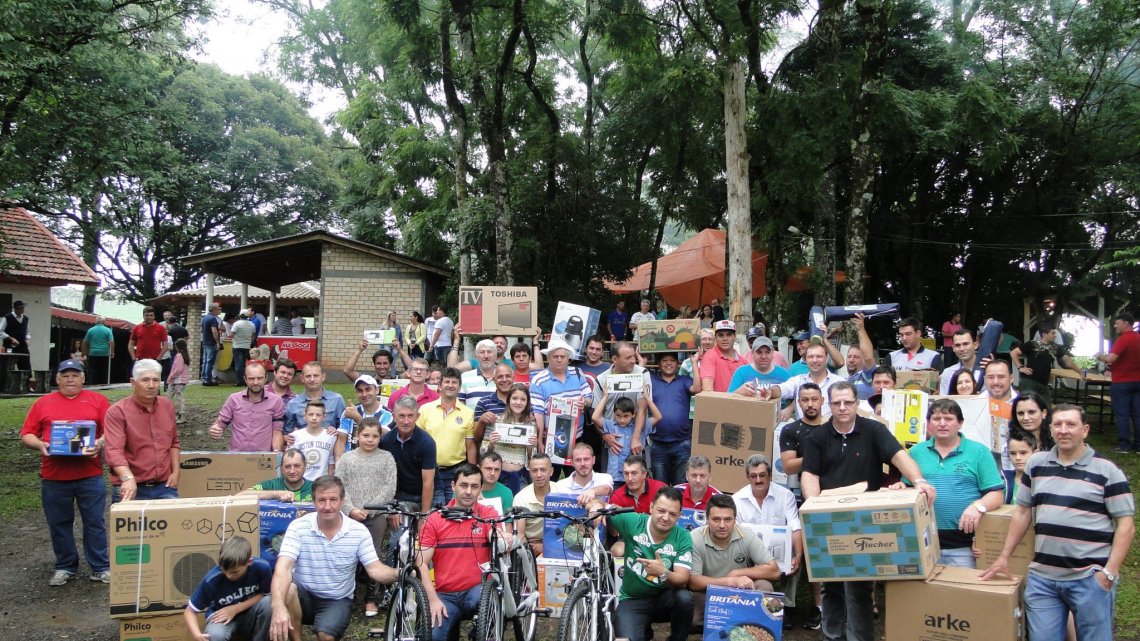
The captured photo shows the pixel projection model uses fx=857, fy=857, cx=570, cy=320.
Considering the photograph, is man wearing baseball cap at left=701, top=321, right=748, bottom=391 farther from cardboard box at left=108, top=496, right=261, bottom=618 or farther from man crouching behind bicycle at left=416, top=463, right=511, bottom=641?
cardboard box at left=108, top=496, right=261, bottom=618

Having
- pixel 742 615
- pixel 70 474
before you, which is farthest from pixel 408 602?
pixel 70 474

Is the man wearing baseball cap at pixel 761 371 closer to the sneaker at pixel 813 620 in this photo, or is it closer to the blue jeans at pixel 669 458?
the blue jeans at pixel 669 458

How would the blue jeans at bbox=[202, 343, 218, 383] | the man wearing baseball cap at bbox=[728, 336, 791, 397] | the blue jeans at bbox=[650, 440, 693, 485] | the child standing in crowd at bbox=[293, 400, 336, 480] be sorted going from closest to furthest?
the child standing in crowd at bbox=[293, 400, 336, 480] < the blue jeans at bbox=[650, 440, 693, 485] < the man wearing baseball cap at bbox=[728, 336, 791, 397] < the blue jeans at bbox=[202, 343, 218, 383]

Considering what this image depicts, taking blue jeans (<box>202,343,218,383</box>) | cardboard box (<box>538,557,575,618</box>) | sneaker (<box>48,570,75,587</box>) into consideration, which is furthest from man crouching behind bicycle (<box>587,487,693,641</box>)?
blue jeans (<box>202,343,218,383</box>)

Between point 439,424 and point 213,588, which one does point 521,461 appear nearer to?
point 439,424

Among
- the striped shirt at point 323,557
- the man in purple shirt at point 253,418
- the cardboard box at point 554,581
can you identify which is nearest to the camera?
the striped shirt at point 323,557

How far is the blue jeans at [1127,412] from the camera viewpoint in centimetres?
1255

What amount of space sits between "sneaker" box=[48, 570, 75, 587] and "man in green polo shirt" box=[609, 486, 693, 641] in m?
4.94

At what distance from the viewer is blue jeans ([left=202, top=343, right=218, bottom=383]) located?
63.4ft

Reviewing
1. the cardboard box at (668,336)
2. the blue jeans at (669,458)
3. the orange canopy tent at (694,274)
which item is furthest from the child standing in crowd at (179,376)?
the orange canopy tent at (694,274)

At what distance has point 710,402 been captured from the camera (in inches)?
299

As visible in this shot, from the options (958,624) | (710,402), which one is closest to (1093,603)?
(958,624)

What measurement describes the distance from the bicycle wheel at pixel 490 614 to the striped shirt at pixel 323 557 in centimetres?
93

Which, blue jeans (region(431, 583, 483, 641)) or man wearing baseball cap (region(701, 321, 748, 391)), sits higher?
man wearing baseball cap (region(701, 321, 748, 391))
